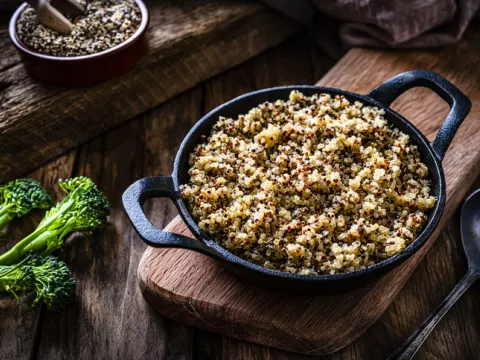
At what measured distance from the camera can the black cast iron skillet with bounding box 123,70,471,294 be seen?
1557 mm

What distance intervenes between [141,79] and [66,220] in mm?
763

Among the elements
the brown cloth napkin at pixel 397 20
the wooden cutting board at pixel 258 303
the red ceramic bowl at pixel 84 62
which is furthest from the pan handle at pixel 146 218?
the brown cloth napkin at pixel 397 20

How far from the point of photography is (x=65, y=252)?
82.5 inches

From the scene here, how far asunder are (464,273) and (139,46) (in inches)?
60.9

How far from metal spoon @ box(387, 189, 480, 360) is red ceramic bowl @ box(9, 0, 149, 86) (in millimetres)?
1432

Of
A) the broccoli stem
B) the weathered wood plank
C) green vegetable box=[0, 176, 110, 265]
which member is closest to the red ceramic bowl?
the weathered wood plank

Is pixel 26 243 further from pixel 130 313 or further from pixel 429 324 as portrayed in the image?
pixel 429 324

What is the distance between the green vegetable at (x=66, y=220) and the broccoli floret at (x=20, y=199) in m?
0.06

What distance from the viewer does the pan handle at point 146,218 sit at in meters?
1.59

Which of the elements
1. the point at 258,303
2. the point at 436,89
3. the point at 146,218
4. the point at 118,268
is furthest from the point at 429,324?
the point at 118,268

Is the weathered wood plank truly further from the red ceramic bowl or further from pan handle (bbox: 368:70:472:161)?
pan handle (bbox: 368:70:472:161)

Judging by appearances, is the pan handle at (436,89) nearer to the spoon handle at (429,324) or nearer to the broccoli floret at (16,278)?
the spoon handle at (429,324)

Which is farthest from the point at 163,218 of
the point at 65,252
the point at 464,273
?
the point at 464,273

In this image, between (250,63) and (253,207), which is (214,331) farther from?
(250,63)
